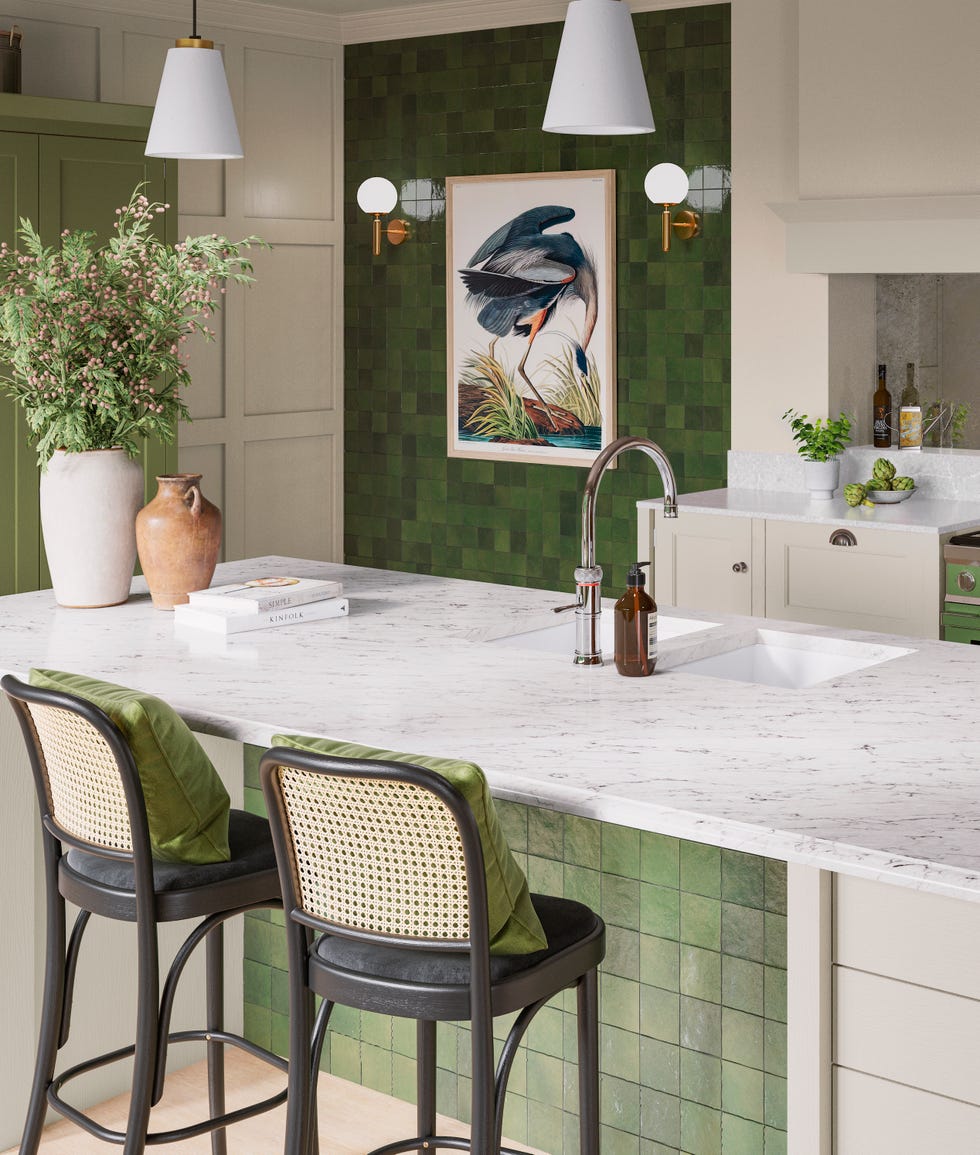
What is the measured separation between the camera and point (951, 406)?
5.54m

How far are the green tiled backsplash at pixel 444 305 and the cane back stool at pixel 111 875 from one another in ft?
12.2

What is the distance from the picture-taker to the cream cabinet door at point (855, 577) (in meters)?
4.62

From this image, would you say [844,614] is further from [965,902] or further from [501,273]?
[965,902]

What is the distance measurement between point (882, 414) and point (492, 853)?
4.00 m

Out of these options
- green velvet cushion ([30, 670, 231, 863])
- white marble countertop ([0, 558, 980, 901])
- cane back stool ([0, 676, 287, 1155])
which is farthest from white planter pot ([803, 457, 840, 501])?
green velvet cushion ([30, 670, 231, 863])

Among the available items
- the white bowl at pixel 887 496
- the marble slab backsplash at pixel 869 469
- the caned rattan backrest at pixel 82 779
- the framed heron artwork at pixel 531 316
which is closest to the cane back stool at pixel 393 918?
the caned rattan backrest at pixel 82 779

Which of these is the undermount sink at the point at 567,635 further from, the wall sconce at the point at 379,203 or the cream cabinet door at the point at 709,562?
the wall sconce at the point at 379,203

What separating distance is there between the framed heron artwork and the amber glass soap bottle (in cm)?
334

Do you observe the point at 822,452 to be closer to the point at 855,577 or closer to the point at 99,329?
the point at 855,577

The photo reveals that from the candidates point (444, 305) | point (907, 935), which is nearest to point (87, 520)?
point (907, 935)

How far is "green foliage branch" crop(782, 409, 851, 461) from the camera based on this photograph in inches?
208

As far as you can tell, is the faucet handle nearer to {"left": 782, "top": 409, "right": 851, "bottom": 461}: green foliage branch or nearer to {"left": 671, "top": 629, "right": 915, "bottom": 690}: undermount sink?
{"left": 671, "top": 629, "right": 915, "bottom": 690}: undermount sink

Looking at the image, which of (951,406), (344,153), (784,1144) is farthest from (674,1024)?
(344,153)

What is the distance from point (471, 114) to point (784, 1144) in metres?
4.76
